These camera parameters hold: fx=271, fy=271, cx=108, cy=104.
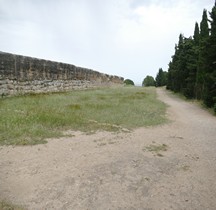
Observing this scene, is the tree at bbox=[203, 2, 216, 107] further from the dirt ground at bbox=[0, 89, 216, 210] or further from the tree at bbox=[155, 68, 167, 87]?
the tree at bbox=[155, 68, 167, 87]

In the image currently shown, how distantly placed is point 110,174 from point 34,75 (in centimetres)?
1206

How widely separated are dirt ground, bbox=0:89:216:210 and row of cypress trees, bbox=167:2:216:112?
742 centimetres

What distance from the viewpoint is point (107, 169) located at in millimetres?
4809

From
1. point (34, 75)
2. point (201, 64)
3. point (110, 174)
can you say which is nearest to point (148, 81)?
point (201, 64)

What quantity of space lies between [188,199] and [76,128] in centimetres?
455

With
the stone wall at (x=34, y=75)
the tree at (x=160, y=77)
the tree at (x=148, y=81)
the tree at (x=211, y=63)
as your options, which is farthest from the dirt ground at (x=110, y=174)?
the tree at (x=148, y=81)

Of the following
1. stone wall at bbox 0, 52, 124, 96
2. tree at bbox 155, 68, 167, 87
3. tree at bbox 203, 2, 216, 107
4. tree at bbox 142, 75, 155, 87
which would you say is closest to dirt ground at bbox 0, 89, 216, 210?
tree at bbox 203, 2, 216, 107

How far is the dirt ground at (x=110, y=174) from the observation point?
3.72 m

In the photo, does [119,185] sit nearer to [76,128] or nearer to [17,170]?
[17,170]

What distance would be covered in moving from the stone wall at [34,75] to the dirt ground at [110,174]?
25.4ft

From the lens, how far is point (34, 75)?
50.9 feet

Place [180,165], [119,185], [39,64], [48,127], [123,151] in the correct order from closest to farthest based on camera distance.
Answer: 1. [119,185]
2. [180,165]
3. [123,151]
4. [48,127]
5. [39,64]

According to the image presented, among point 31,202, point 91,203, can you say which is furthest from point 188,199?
point 31,202

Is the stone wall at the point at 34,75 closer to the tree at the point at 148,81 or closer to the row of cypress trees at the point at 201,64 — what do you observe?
the row of cypress trees at the point at 201,64
